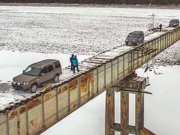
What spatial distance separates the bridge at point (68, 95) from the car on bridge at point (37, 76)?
0.48 meters

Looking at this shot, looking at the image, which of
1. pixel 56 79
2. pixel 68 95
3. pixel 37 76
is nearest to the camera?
pixel 68 95

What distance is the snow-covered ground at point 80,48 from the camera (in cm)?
2769

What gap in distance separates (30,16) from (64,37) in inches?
1519

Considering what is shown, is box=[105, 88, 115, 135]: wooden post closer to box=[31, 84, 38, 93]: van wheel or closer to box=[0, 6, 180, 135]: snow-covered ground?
box=[0, 6, 180, 135]: snow-covered ground

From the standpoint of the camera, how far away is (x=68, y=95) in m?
18.4

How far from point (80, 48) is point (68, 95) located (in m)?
37.1

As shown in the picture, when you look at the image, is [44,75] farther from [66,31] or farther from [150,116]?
[66,31]

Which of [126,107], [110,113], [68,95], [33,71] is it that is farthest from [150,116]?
[68,95]

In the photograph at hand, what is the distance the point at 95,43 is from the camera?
196ft

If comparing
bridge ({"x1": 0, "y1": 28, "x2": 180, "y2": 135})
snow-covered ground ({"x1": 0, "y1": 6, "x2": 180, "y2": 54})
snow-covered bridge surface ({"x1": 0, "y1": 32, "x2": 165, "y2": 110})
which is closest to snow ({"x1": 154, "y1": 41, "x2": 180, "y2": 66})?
snow-covered ground ({"x1": 0, "y1": 6, "x2": 180, "y2": 54})

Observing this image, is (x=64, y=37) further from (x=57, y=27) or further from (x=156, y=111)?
(x=156, y=111)

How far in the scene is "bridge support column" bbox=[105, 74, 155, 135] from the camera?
24828 mm

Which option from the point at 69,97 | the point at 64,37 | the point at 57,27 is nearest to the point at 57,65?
the point at 69,97

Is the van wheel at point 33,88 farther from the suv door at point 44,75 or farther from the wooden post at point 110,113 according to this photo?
the wooden post at point 110,113
